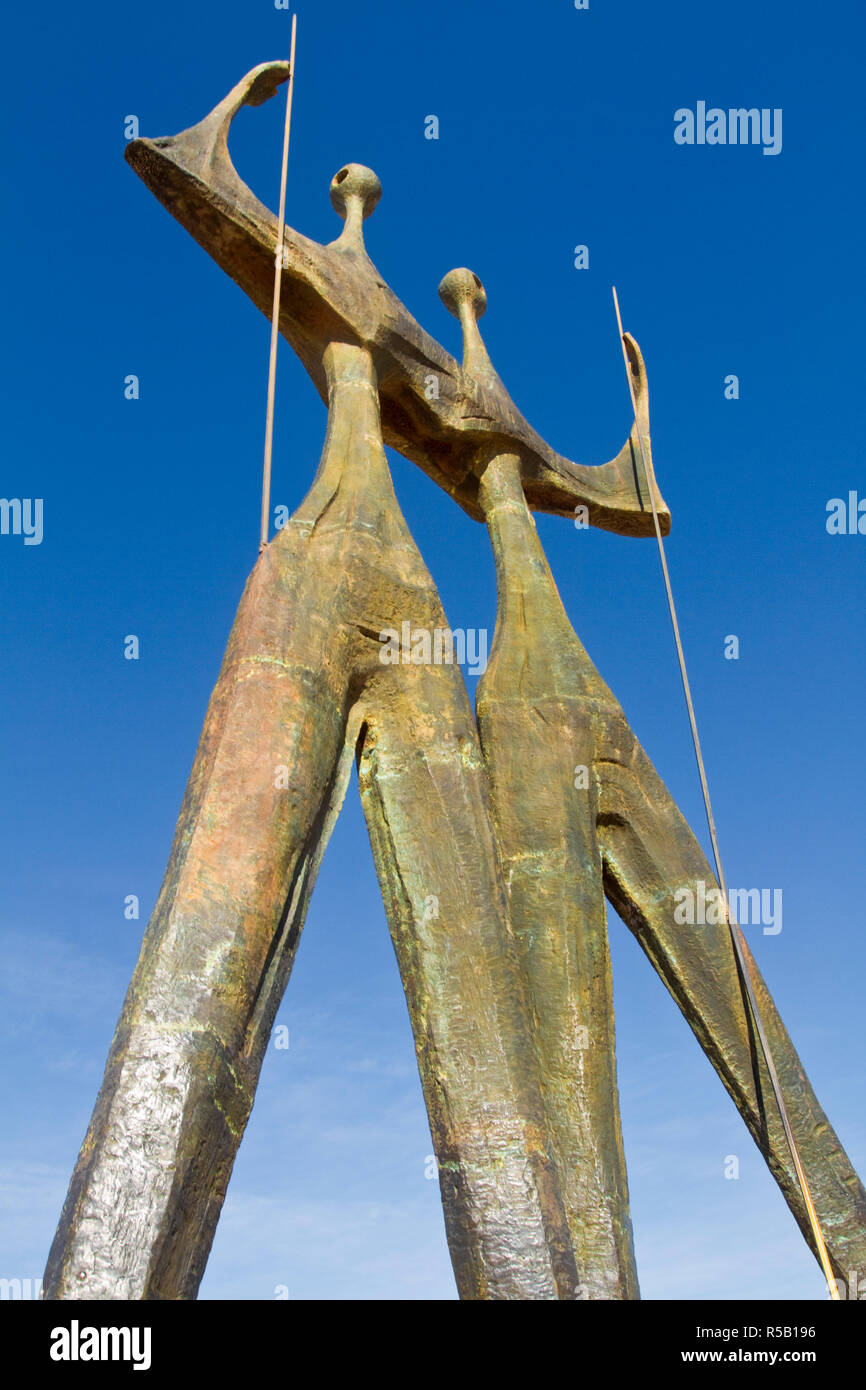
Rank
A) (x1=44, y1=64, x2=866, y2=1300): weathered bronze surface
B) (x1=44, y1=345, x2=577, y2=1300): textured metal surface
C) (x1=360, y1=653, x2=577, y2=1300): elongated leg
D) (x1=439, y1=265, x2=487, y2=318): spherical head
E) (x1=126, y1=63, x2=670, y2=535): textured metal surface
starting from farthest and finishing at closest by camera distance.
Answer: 1. (x1=439, y1=265, x2=487, y2=318): spherical head
2. (x1=126, y1=63, x2=670, y2=535): textured metal surface
3. (x1=360, y1=653, x2=577, y2=1300): elongated leg
4. (x1=44, y1=64, x2=866, y2=1300): weathered bronze surface
5. (x1=44, y1=345, x2=577, y2=1300): textured metal surface

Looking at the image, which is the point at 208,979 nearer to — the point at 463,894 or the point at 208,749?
the point at 208,749

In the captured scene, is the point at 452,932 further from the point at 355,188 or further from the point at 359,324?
the point at 355,188

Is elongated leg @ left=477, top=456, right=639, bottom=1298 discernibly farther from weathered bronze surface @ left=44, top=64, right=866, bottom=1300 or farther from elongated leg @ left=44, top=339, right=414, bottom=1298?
elongated leg @ left=44, top=339, right=414, bottom=1298

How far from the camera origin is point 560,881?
22.0 ft

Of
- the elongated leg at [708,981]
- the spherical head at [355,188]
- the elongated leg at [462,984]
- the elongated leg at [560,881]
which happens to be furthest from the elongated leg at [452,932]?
the spherical head at [355,188]

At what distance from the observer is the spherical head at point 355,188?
8.41 meters

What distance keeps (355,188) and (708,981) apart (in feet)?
18.5

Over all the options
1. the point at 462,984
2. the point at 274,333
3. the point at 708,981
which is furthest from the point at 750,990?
the point at 274,333

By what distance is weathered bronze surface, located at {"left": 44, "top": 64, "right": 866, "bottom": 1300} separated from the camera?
15.2 feet

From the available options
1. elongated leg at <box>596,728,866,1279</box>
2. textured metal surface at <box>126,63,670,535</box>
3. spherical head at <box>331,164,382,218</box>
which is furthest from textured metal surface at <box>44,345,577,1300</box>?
spherical head at <box>331,164,382,218</box>

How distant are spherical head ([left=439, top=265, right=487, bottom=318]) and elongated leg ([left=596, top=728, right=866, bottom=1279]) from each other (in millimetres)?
3515

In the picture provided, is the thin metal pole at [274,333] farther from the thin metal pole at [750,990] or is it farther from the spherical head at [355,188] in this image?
the thin metal pole at [750,990]

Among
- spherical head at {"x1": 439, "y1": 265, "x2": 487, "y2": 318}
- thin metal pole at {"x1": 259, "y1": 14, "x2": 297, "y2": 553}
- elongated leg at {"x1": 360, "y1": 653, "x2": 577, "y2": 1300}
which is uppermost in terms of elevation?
spherical head at {"x1": 439, "y1": 265, "x2": 487, "y2": 318}

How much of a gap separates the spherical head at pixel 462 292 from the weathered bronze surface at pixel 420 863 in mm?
671
